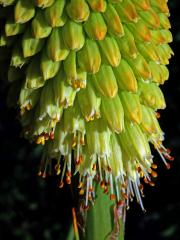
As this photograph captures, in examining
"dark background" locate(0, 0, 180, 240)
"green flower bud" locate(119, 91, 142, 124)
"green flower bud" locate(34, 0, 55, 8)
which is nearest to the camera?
"green flower bud" locate(34, 0, 55, 8)

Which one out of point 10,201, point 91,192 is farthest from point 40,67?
point 10,201

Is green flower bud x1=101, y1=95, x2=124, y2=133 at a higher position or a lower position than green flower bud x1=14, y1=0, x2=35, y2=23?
lower

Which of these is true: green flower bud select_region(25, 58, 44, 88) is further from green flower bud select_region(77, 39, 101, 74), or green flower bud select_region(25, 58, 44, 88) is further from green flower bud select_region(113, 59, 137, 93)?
green flower bud select_region(113, 59, 137, 93)

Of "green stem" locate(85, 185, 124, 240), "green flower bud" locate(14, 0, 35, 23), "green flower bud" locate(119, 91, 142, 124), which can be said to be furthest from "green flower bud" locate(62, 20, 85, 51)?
"green stem" locate(85, 185, 124, 240)

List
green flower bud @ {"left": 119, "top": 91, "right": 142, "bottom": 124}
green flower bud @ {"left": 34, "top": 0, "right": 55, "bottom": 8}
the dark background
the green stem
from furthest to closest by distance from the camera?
the dark background → the green stem → green flower bud @ {"left": 119, "top": 91, "right": 142, "bottom": 124} → green flower bud @ {"left": 34, "top": 0, "right": 55, "bottom": 8}

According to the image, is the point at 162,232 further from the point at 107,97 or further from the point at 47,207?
the point at 107,97

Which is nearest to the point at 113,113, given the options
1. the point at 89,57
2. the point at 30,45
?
the point at 89,57

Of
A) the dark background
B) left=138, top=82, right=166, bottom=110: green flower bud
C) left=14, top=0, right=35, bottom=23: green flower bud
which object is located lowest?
the dark background
